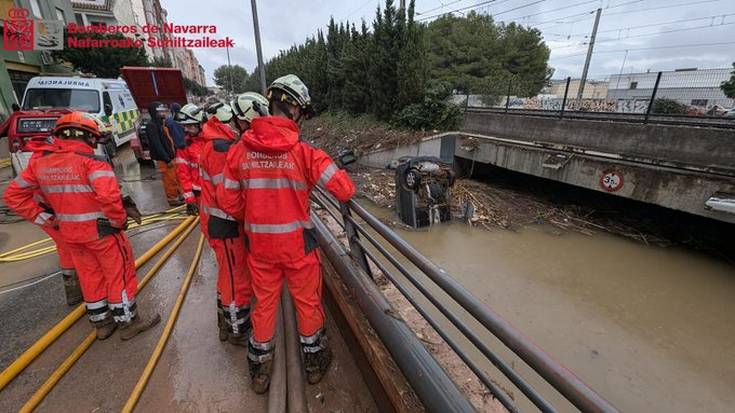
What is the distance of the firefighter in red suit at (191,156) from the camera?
13.3 feet

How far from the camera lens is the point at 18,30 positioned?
504 inches

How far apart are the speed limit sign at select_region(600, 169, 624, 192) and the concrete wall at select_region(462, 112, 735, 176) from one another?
47 cm

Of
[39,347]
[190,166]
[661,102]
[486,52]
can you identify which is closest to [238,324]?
[39,347]

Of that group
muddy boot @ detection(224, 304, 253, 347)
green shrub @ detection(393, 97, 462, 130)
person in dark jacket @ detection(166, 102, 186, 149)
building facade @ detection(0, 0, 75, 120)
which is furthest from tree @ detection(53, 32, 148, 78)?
muddy boot @ detection(224, 304, 253, 347)

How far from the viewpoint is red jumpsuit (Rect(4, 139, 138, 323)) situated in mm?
2109

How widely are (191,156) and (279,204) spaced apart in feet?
9.91

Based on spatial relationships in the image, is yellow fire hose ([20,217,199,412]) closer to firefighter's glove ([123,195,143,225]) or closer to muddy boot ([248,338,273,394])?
firefighter's glove ([123,195,143,225])

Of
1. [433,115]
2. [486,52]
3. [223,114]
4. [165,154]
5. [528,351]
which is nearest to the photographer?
[528,351]

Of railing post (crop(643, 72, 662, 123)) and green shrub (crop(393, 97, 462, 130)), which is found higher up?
railing post (crop(643, 72, 662, 123))

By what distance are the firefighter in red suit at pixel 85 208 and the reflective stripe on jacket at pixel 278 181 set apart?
3.38 ft

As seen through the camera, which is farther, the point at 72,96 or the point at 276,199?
the point at 72,96

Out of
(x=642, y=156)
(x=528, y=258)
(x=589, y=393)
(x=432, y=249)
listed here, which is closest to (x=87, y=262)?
(x=589, y=393)

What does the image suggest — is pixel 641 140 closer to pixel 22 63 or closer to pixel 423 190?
pixel 423 190

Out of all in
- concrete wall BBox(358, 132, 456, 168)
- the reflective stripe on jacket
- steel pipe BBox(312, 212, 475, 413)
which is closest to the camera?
steel pipe BBox(312, 212, 475, 413)
